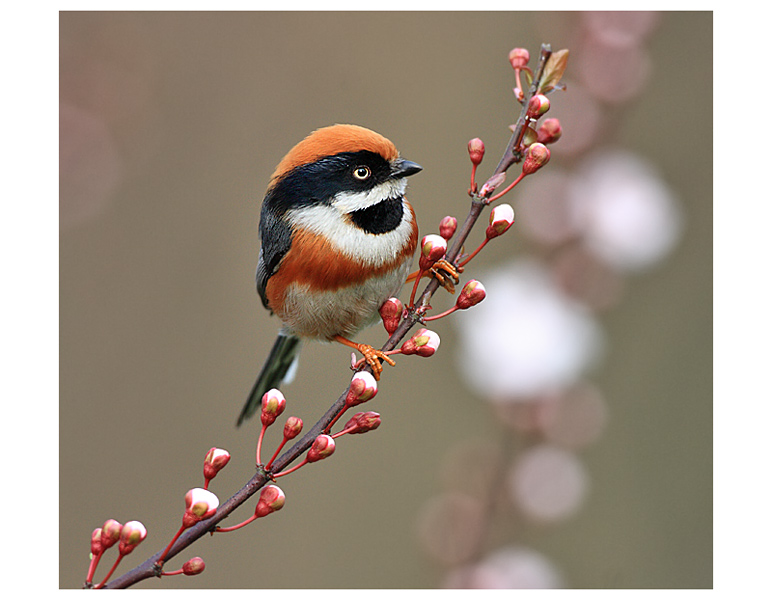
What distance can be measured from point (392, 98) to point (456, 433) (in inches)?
88.4

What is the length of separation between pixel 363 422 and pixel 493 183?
25.3 inches

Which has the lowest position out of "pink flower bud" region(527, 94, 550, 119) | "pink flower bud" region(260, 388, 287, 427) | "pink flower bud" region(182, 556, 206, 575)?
"pink flower bud" region(182, 556, 206, 575)

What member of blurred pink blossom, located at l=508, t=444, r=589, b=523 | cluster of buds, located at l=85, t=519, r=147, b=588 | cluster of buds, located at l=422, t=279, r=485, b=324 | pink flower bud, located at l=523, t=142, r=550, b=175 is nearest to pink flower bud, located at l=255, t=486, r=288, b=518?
cluster of buds, located at l=85, t=519, r=147, b=588

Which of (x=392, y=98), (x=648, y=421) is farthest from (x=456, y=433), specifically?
(x=392, y=98)

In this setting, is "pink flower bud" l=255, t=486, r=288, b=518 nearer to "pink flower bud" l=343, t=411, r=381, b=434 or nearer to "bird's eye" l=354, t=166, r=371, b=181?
"pink flower bud" l=343, t=411, r=381, b=434

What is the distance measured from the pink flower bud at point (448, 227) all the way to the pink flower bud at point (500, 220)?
0.16 m

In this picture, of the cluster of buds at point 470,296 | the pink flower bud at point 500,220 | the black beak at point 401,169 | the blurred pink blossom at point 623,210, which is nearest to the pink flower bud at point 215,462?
the cluster of buds at point 470,296

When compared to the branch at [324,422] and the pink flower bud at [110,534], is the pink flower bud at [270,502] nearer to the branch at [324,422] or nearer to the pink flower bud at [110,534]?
the branch at [324,422]

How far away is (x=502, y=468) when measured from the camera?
2.74 m

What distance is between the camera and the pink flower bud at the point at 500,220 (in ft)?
5.49

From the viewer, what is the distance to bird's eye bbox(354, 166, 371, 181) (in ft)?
7.45

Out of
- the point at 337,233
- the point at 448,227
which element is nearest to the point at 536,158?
the point at 448,227

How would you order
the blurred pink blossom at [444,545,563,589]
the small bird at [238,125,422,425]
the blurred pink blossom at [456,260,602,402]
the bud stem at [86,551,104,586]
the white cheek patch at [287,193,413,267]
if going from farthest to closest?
1. the blurred pink blossom at [456,260,602,402]
2. the blurred pink blossom at [444,545,563,589]
3. the white cheek patch at [287,193,413,267]
4. the small bird at [238,125,422,425]
5. the bud stem at [86,551,104,586]

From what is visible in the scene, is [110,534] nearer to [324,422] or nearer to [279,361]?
[324,422]
